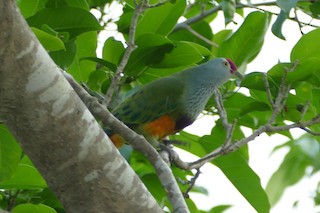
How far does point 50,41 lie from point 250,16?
837 millimetres

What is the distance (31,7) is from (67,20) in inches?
7.5

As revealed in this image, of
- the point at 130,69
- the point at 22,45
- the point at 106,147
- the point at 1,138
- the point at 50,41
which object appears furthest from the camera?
the point at 130,69

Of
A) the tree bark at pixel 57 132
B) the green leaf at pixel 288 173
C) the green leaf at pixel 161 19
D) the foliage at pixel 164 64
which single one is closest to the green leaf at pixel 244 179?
the foliage at pixel 164 64

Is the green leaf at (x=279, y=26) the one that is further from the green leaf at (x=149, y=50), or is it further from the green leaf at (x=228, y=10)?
the green leaf at (x=149, y=50)

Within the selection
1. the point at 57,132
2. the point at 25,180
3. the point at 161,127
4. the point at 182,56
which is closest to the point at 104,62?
the point at 182,56

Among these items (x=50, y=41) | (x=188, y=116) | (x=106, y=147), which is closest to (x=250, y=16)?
(x=188, y=116)

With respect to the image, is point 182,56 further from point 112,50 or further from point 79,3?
point 79,3

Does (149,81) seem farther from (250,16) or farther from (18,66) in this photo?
(18,66)

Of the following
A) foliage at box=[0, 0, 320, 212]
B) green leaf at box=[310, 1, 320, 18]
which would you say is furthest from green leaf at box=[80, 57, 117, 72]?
green leaf at box=[310, 1, 320, 18]

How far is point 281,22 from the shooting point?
7.30ft

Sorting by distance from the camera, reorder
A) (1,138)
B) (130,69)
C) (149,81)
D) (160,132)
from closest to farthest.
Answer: (1,138) → (130,69) → (149,81) → (160,132)

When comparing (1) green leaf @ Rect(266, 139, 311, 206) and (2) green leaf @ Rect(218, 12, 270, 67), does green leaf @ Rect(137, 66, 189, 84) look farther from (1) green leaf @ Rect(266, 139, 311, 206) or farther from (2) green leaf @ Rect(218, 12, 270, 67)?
(1) green leaf @ Rect(266, 139, 311, 206)

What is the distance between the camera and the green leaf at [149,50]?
7.61ft

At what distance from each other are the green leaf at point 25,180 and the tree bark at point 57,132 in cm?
59
